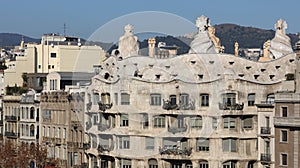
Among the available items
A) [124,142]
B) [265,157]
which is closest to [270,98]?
[265,157]

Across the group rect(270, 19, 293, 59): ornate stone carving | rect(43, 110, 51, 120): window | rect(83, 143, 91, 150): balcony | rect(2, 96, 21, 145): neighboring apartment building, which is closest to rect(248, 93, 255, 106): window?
rect(270, 19, 293, 59): ornate stone carving

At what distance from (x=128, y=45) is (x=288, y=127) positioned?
17677 mm

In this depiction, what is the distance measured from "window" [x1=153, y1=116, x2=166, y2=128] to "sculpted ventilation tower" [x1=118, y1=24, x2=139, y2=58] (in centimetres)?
758

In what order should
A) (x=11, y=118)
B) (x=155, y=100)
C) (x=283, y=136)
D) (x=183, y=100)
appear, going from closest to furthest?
(x=283, y=136)
(x=183, y=100)
(x=155, y=100)
(x=11, y=118)

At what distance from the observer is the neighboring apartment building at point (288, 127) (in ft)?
183

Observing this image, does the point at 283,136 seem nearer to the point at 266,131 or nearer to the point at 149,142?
the point at 266,131

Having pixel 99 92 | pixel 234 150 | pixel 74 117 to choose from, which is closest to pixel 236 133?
pixel 234 150

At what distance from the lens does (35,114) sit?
78.2 meters

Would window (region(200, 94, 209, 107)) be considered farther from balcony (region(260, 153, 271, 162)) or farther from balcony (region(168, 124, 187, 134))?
balcony (region(260, 153, 271, 162))

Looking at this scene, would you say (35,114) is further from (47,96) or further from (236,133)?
(236,133)

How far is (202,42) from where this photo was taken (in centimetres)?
6750

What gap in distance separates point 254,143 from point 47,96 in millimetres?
21075

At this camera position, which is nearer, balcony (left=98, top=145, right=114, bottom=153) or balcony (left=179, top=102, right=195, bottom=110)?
balcony (left=179, top=102, right=195, bottom=110)

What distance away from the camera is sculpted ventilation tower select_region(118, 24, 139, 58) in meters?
69.3
